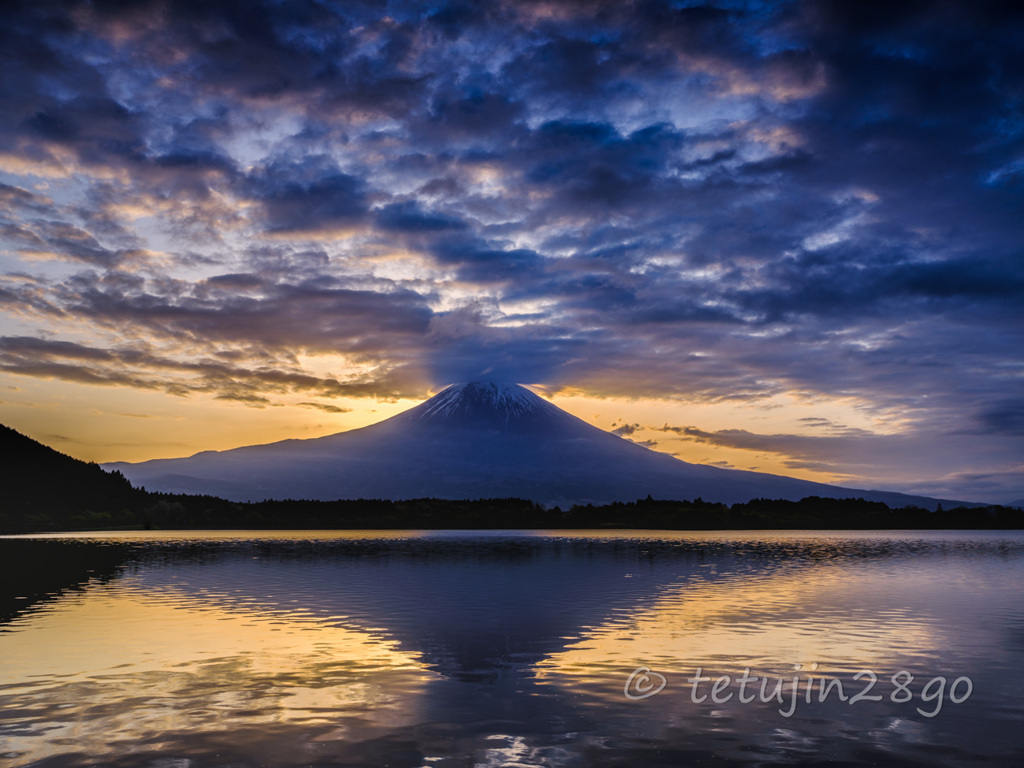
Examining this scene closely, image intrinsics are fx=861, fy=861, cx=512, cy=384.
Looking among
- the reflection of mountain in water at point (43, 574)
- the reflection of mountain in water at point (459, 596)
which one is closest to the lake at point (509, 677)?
the reflection of mountain in water at point (459, 596)

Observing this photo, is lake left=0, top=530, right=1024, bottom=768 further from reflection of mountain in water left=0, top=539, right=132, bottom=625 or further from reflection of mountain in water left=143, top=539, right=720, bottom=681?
reflection of mountain in water left=0, top=539, right=132, bottom=625

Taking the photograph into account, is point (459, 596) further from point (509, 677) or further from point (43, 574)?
point (43, 574)

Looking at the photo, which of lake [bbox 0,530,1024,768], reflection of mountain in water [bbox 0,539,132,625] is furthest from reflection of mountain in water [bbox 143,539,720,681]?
reflection of mountain in water [bbox 0,539,132,625]

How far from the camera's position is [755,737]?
57.8ft

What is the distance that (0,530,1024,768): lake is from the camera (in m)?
16.7

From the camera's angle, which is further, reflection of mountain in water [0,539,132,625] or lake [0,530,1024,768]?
reflection of mountain in water [0,539,132,625]

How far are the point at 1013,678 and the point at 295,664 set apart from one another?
2060cm

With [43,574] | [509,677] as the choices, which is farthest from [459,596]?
[43,574]

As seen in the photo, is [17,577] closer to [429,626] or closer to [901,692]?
[429,626]

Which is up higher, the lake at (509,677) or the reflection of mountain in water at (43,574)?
the reflection of mountain in water at (43,574)

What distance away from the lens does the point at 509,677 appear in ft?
78.5

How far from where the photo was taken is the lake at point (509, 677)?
16.7 metres

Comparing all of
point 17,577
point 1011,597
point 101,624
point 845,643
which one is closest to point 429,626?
point 101,624

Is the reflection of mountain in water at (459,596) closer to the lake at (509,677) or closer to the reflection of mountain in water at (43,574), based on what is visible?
the lake at (509,677)
